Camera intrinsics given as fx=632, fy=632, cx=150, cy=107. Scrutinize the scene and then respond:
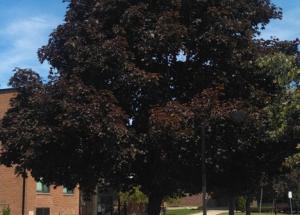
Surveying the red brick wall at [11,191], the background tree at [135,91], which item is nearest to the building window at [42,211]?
the red brick wall at [11,191]

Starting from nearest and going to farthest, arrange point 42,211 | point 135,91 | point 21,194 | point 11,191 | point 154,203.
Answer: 1. point 135,91
2. point 154,203
3. point 21,194
4. point 11,191
5. point 42,211

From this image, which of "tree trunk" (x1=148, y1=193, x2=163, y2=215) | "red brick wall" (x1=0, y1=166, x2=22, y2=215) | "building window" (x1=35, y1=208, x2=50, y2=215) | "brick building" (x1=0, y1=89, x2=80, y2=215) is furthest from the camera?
"building window" (x1=35, y1=208, x2=50, y2=215)

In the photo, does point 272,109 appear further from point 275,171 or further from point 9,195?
point 9,195

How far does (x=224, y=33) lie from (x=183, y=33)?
1.70 meters

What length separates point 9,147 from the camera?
24.3m

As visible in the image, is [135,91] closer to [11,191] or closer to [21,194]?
[21,194]

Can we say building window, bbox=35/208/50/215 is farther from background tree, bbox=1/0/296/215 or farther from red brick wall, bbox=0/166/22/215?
background tree, bbox=1/0/296/215

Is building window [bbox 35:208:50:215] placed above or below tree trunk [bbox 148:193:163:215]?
below

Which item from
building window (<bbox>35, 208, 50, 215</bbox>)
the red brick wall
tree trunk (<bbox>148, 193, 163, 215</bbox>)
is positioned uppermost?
the red brick wall

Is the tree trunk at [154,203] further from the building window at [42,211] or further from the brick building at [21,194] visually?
the building window at [42,211]

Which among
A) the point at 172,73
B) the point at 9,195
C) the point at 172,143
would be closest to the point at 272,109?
the point at 172,143

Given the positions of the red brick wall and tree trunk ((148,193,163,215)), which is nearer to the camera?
tree trunk ((148,193,163,215))

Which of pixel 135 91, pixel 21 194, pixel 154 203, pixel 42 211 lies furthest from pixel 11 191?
pixel 135 91

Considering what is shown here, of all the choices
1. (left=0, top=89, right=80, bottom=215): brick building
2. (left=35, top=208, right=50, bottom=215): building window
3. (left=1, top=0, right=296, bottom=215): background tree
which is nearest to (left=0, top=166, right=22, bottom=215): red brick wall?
(left=0, top=89, right=80, bottom=215): brick building
